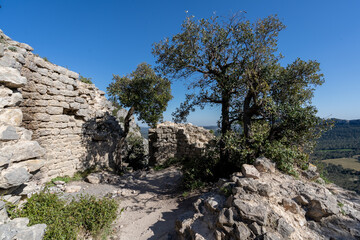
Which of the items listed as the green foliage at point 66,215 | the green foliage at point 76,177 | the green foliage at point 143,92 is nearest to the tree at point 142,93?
the green foliage at point 143,92

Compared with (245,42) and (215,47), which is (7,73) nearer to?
(215,47)

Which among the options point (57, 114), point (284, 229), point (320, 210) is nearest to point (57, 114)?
point (57, 114)

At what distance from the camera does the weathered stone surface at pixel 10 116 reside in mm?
3674

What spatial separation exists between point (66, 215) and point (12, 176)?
1.91 metres

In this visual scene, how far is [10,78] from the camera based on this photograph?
387 centimetres

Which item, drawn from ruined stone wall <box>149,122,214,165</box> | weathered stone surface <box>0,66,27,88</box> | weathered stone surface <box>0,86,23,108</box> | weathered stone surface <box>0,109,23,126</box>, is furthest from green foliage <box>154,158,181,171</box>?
weathered stone surface <box>0,66,27,88</box>

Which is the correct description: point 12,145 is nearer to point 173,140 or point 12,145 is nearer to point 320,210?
point 320,210

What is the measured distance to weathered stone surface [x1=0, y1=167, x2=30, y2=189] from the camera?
3340mm

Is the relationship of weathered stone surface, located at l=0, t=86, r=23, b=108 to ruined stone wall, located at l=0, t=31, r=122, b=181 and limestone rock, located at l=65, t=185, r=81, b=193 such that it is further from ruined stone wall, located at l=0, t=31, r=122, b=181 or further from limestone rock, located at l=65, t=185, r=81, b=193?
limestone rock, located at l=65, t=185, r=81, b=193

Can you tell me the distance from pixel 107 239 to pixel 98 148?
7.00 metres

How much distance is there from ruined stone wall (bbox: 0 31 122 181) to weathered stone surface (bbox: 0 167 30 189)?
13.0ft

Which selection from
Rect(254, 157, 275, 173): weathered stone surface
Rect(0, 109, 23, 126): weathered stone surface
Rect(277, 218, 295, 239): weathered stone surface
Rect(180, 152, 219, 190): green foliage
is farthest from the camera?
Rect(180, 152, 219, 190): green foliage

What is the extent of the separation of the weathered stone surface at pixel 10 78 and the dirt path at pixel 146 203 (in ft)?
15.0

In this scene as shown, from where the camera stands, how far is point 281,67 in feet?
23.0
